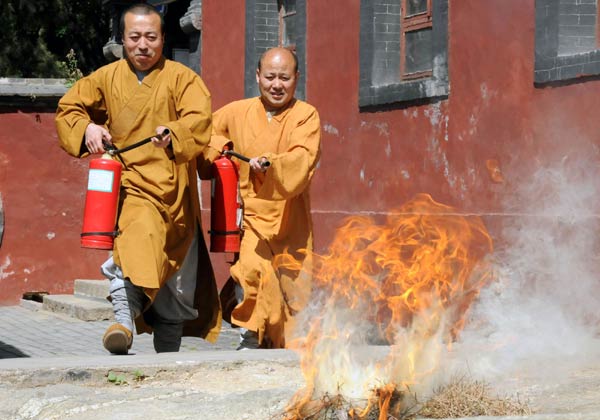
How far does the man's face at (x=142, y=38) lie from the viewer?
23.0 ft

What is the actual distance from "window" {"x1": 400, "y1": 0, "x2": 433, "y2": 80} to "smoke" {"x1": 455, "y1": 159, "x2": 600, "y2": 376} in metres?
2.21

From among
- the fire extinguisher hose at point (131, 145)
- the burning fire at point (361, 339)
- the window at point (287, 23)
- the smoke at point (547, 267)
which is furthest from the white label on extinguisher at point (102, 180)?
the window at point (287, 23)

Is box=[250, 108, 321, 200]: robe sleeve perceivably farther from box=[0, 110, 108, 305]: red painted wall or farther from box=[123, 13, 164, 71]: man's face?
box=[0, 110, 108, 305]: red painted wall

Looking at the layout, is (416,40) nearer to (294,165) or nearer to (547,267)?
(547,267)

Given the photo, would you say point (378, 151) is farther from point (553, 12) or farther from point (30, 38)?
point (30, 38)

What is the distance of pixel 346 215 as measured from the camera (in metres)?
11.4

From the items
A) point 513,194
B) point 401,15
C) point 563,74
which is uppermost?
point 401,15

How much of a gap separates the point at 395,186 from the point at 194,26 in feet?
17.5

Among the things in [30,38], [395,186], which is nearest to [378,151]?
[395,186]

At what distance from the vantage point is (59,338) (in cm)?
1057

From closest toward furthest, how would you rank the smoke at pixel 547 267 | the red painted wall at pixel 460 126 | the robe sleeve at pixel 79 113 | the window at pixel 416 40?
the robe sleeve at pixel 79 113, the smoke at pixel 547 267, the red painted wall at pixel 460 126, the window at pixel 416 40

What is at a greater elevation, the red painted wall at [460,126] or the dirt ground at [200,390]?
the red painted wall at [460,126]

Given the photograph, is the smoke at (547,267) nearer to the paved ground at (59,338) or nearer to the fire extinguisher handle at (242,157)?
the fire extinguisher handle at (242,157)

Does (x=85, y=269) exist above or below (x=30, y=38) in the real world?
below
